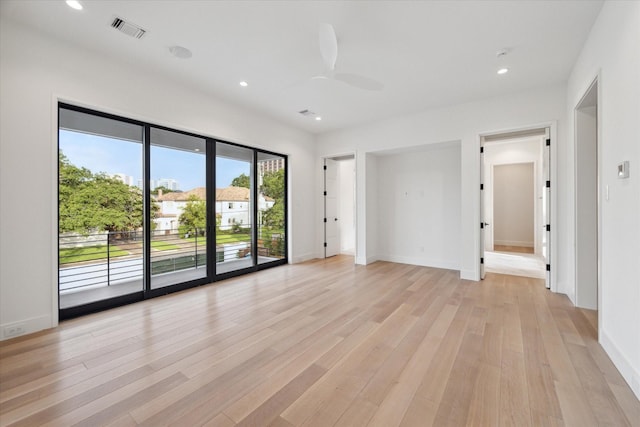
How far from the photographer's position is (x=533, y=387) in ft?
6.14

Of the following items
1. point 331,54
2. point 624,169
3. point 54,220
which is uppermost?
point 331,54

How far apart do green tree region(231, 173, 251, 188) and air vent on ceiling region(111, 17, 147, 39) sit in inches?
99.5

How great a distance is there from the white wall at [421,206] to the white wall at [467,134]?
1.53 ft

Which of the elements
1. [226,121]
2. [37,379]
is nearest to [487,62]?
[226,121]

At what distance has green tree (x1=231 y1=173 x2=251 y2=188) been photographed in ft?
16.5

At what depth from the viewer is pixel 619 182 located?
209 cm

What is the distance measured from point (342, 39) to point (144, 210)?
3.37m

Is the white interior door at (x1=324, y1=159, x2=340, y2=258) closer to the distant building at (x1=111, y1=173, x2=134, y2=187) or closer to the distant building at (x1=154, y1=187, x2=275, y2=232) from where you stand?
the distant building at (x1=154, y1=187, x2=275, y2=232)

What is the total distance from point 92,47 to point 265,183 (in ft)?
10.5

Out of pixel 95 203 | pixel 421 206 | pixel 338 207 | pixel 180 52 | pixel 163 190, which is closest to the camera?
pixel 180 52

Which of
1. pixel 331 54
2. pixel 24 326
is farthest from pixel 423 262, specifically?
pixel 24 326

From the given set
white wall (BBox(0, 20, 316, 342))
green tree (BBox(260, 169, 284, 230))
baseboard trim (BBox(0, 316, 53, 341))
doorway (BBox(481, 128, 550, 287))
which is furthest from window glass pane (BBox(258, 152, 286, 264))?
doorway (BBox(481, 128, 550, 287))

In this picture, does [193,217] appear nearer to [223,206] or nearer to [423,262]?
[223,206]

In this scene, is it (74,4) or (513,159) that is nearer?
(74,4)
